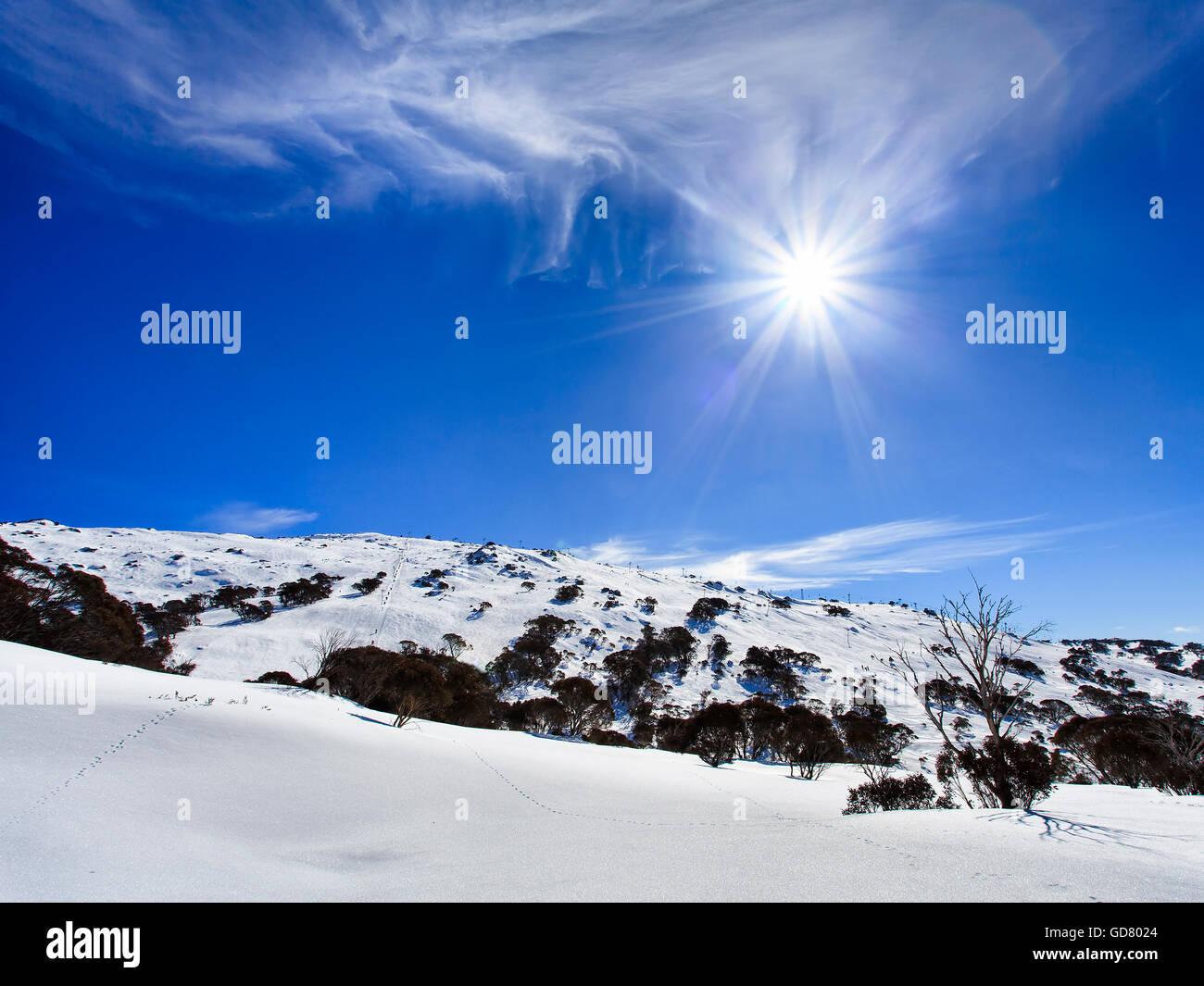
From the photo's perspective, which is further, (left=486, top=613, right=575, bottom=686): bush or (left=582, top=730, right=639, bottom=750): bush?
(left=486, top=613, right=575, bottom=686): bush

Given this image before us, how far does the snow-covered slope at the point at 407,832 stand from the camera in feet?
15.4

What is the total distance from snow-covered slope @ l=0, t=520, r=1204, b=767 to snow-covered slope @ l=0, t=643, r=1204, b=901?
1334 inches

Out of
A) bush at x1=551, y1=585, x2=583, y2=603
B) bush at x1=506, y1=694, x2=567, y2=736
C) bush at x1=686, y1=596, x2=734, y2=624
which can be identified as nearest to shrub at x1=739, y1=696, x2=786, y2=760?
bush at x1=506, y1=694, x2=567, y2=736

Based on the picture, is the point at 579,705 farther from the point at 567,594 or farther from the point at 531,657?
the point at 567,594

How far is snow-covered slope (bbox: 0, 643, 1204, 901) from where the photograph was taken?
4.68 meters

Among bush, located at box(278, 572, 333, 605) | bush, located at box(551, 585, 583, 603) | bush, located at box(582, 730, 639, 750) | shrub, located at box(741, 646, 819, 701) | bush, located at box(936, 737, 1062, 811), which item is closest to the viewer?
bush, located at box(936, 737, 1062, 811)

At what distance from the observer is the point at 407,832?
22.4 ft

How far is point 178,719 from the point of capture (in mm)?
8320

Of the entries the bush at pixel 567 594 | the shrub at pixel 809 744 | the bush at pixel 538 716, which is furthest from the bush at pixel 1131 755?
the bush at pixel 567 594

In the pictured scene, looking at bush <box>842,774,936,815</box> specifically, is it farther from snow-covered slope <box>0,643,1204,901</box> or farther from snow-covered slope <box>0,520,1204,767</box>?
snow-covered slope <box>0,520,1204,767</box>

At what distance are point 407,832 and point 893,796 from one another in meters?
11.0
